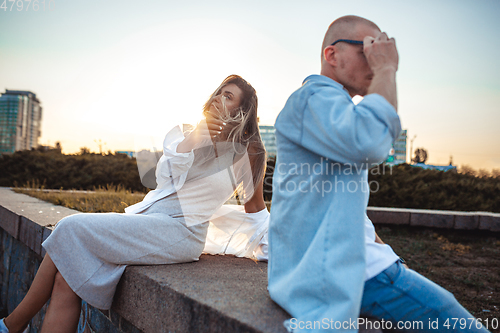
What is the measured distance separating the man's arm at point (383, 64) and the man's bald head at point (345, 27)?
0.08m

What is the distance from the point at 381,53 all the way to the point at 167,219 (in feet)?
5.03

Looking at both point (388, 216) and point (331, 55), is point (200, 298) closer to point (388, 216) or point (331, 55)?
point (331, 55)

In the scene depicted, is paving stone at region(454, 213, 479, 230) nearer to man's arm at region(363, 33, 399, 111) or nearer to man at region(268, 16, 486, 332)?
man at region(268, 16, 486, 332)

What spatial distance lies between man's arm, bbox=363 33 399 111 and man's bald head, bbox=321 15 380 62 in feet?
0.27

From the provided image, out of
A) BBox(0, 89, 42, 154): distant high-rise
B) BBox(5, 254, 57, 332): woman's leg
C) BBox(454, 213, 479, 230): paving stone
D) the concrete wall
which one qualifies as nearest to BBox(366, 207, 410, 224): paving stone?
BBox(454, 213, 479, 230): paving stone

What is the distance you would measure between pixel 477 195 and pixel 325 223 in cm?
783

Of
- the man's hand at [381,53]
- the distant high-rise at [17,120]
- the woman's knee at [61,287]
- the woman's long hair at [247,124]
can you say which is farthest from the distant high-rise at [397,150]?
the distant high-rise at [17,120]

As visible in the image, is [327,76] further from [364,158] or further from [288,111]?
[364,158]

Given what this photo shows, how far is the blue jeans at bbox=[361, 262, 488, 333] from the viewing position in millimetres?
1158

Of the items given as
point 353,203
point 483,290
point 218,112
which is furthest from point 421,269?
point 353,203

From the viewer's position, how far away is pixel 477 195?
7363mm

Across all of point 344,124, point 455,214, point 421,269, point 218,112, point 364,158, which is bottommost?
point 421,269

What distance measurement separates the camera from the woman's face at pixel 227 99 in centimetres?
246

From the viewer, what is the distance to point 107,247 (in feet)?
6.22
